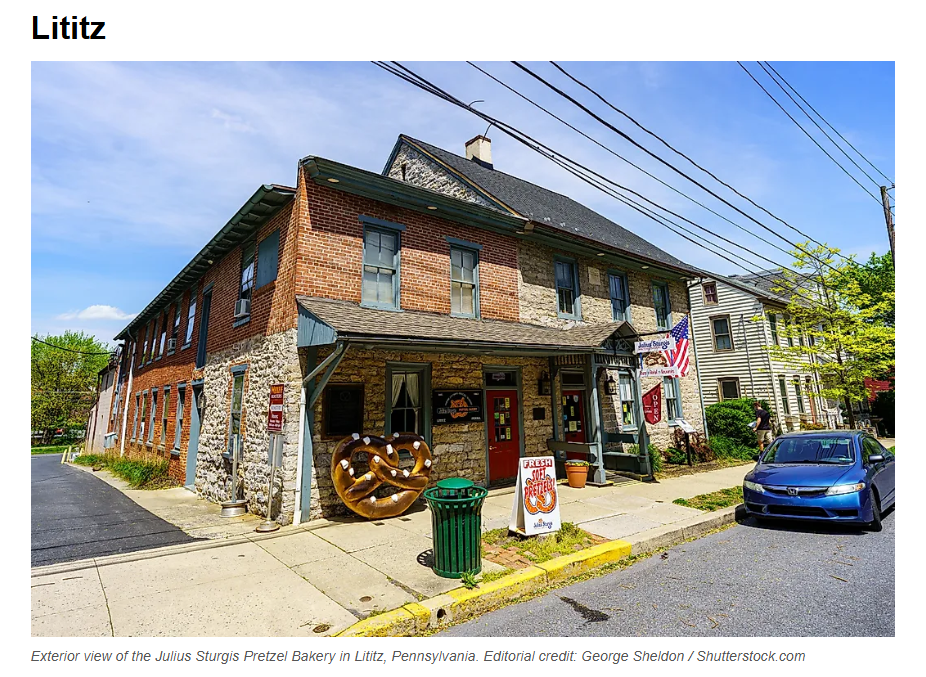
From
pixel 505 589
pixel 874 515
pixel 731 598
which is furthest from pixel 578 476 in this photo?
pixel 505 589

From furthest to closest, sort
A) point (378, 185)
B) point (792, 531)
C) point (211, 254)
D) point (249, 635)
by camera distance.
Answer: point (211, 254)
point (378, 185)
point (792, 531)
point (249, 635)

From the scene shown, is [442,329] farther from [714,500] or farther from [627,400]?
[627,400]

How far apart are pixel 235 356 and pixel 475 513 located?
7.70 meters

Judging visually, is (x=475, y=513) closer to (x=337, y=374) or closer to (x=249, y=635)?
(x=249, y=635)

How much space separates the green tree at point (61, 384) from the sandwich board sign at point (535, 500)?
47305 millimetres

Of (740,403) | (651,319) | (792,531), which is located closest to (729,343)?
(740,403)

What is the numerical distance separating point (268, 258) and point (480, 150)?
1101cm

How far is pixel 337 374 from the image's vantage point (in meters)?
8.37

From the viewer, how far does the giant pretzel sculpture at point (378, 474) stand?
762cm

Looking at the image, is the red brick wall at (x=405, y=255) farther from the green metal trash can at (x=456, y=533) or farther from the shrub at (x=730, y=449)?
the shrub at (x=730, y=449)

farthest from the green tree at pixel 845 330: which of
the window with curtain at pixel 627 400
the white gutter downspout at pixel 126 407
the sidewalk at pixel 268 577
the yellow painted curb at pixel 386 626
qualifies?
the white gutter downspout at pixel 126 407

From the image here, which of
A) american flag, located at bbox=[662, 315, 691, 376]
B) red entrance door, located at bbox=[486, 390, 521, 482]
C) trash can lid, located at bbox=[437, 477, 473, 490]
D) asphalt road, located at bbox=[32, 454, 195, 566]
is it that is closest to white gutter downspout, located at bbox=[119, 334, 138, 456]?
asphalt road, located at bbox=[32, 454, 195, 566]

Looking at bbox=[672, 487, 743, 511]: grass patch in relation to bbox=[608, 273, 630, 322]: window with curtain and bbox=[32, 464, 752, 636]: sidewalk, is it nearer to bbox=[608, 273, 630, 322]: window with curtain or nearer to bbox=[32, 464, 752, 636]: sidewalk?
bbox=[32, 464, 752, 636]: sidewalk

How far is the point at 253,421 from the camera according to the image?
9188mm
